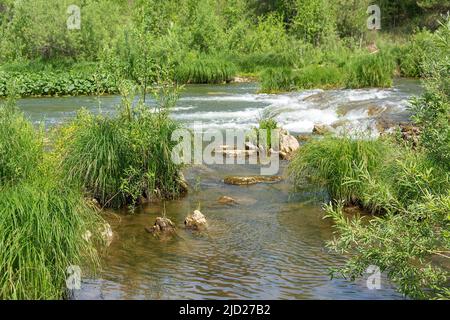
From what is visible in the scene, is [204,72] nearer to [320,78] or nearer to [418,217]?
[320,78]

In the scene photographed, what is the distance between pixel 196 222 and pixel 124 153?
5.39ft

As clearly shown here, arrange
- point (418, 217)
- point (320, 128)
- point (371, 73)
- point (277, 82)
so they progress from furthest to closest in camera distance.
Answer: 1. point (277, 82)
2. point (371, 73)
3. point (320, 128)
4. point (418, 217)

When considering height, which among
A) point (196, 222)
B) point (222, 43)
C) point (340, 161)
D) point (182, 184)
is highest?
point (222, 43)

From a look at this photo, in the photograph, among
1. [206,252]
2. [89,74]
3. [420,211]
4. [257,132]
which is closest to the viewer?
[420,211]

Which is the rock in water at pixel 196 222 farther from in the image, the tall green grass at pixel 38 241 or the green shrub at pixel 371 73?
the green shrub at pixel 371 73

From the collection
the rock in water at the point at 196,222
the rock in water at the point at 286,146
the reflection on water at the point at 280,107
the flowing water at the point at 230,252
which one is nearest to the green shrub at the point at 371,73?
the reflection on water at the point at 280,107

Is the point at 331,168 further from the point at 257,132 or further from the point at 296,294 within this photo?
the point at 257,132

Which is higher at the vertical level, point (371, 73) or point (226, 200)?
point (371, 73)

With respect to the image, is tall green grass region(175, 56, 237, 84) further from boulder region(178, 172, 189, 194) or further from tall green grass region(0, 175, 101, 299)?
tall green grass region(0, 175, 101, 299)

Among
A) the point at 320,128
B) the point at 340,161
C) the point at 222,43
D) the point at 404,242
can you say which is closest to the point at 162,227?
the point at 340,161

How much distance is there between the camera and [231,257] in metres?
7.81

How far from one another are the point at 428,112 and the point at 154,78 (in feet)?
19.9

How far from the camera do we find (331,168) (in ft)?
32.2

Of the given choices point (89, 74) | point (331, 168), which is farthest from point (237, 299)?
point (89, 74)
